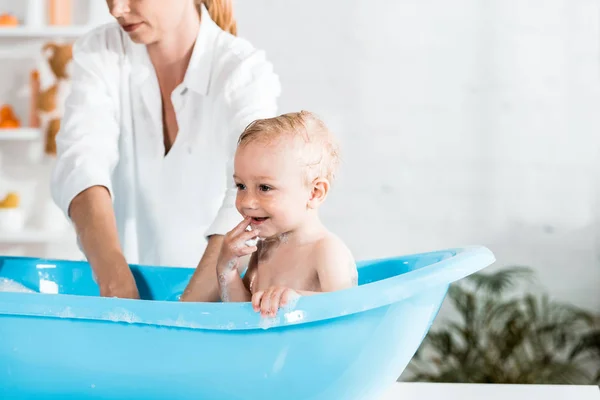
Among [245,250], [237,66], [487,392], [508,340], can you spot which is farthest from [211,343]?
[508,340]

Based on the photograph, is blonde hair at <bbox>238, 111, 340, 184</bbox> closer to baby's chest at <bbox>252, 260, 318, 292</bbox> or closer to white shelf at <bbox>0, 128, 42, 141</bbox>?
baby's chest at <bbox>252, 260, 318, 292</bbox>

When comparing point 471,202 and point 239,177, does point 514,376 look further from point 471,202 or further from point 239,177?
point 239,177

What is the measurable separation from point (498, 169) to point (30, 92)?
1.69 metres

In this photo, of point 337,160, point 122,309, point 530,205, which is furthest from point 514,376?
point 122,309

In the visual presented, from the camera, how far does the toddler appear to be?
2.88 feet

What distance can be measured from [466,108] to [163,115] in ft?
4.90

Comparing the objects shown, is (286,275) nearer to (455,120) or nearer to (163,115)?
(163,115)

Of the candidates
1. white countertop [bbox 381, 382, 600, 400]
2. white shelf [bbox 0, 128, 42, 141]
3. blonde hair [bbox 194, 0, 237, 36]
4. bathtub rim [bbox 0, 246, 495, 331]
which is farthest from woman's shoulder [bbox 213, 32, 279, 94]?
white shelf [bbox 0, 128, 42, 141]

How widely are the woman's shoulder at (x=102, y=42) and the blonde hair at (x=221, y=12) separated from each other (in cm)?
17

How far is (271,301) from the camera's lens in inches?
24.0

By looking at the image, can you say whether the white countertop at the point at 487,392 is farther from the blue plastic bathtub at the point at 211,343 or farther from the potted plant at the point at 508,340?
the potted plant at the point at 508,340

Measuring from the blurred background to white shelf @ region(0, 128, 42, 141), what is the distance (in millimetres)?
39

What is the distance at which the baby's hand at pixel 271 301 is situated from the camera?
61 cm

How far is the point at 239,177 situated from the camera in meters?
0.89
